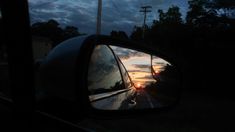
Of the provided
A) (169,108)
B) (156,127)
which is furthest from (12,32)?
(156,127)

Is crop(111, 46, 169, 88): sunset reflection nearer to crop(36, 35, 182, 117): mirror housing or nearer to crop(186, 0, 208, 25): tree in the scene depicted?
crop(36, 35, 182, 117): mirror housing

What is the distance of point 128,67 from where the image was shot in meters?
2.91

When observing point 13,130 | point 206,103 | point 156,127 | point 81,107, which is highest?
point 81,107

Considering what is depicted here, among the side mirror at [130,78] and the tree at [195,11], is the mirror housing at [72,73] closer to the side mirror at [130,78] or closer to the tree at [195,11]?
the side mirror at [130,78]

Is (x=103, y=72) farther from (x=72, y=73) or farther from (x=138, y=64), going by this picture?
(x=72, y=73)

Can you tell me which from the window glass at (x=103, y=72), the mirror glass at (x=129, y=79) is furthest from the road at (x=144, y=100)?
the window glass at (x=103, y=72)

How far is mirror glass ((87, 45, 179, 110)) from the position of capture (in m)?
2.66

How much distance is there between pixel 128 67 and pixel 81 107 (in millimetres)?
626

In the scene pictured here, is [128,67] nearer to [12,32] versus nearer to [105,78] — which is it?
[105,78]

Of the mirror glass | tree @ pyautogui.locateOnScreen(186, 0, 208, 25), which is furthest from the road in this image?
tree @ pyautogui.locateOnScreen(186, 0, 208, 25)

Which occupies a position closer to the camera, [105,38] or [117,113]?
[117,113]

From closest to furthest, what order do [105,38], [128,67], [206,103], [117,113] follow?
[117,113] < [105,38] < [128,67] < [206,103]

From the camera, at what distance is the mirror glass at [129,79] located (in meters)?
2.66

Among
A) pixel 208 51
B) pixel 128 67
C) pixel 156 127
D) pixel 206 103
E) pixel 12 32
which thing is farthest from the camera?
pixel 208 51
